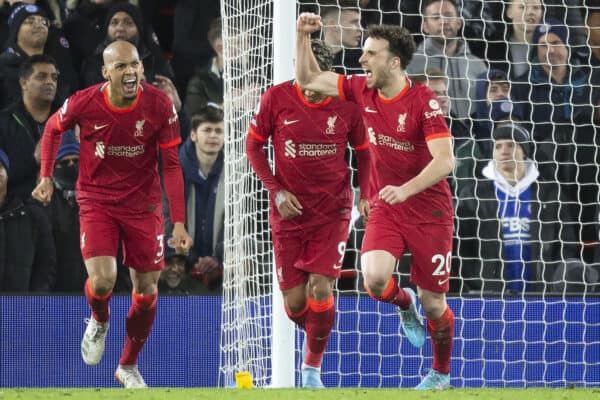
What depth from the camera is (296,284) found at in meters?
8.56

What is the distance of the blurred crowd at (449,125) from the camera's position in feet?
32.8

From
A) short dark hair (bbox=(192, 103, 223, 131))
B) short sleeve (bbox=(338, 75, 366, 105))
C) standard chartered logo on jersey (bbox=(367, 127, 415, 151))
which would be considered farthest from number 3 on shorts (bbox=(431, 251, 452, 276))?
short dark hair (bbox=(192, 103, 223, 131))

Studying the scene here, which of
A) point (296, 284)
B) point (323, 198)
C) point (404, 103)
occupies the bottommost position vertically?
point (296, 284)

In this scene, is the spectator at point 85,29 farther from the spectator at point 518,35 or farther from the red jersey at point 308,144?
the spectator at point 518,35

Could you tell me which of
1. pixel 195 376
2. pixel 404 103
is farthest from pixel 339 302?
pixel 404 103

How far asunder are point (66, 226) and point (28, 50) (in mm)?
1480

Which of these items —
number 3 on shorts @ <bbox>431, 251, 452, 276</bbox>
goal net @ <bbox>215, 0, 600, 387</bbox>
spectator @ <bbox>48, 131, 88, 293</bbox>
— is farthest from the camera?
spectator @ <bbox>48, 131, 88, 293</bbox>

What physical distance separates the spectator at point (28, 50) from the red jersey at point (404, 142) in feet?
11.1

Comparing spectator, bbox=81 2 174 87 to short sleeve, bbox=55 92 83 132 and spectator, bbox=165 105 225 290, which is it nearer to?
spectator, bbox=165 105 225 290

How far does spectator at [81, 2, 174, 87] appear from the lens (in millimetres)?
10664

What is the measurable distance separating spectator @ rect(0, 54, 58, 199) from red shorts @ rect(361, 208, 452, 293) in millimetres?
3284

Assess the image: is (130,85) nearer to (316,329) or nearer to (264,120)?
(264,120)

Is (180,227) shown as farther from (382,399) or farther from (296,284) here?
(382,399)

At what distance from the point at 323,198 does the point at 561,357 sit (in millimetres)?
2720
